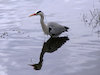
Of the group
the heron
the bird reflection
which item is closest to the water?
the bird reflection

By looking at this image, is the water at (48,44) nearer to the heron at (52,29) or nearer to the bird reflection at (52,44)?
the bird reflection at (52,44)

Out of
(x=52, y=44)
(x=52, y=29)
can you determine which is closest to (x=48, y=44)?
(x=52, y=44)

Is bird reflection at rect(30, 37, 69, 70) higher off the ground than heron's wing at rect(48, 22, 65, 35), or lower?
lower

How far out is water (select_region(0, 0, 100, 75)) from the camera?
305 inches

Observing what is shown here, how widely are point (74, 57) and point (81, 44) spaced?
1037mm

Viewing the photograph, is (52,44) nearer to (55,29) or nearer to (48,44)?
(48,44)

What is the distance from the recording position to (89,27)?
10836 mm

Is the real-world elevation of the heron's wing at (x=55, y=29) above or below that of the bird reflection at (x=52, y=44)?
above

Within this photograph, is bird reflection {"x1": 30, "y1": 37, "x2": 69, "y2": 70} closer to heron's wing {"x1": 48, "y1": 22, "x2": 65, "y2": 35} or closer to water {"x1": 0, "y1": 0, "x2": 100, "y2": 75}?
water {"x1": 0, "y1": 0, "x2": 100, "y2": 75}

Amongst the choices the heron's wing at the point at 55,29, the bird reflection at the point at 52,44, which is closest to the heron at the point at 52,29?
the heron's wing at the point at 55,29

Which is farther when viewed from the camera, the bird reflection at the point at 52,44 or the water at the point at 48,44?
the bird reflection at the point at 52,44

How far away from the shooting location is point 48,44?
9773 mm

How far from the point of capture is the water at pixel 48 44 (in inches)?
305

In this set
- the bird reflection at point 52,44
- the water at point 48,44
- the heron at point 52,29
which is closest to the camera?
the water at point 48,44
